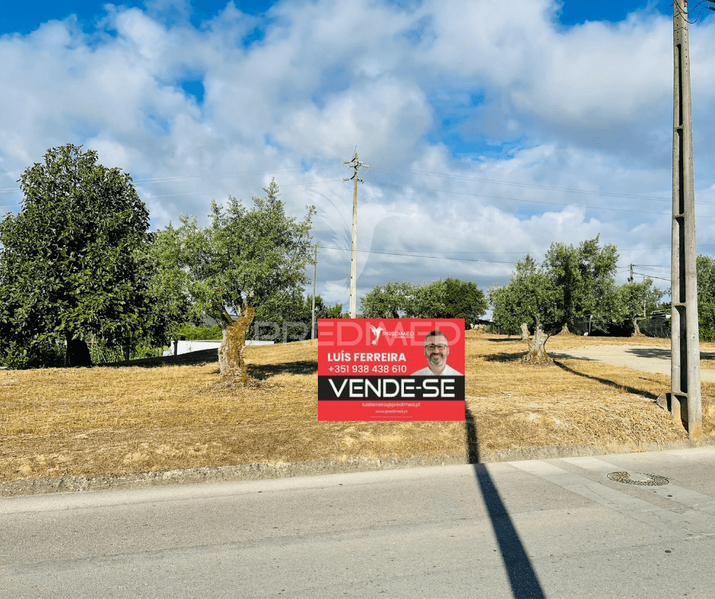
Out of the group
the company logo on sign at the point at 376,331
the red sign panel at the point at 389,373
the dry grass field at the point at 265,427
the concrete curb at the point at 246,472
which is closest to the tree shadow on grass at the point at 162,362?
the dry grass field at the point at 265,427

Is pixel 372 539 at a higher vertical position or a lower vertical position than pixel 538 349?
lower

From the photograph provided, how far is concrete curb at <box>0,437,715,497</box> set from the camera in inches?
244

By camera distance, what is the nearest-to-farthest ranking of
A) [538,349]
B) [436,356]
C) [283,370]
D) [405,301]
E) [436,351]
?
[436,356] → [436,351] → [283,370] → [538,349] → [405,301]

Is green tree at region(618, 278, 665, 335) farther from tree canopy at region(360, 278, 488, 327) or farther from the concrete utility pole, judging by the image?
the concrete utility pole

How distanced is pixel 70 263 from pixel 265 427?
1500 cm

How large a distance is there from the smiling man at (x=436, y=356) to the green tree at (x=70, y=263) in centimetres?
1117

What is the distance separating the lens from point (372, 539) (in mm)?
4773

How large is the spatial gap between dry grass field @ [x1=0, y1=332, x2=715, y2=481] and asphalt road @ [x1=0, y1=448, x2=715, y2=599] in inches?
27.4

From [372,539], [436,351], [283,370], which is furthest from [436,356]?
[283,370]

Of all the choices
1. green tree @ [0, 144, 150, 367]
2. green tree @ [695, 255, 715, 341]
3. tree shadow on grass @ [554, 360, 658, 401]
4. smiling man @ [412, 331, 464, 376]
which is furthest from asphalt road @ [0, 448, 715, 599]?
green tree @ [695, 255, 715, 341]

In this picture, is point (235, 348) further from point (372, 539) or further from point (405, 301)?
point (405, 301)

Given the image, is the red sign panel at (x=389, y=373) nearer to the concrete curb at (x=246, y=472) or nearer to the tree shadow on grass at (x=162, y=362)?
the concrete curb at (x=246, y=472)

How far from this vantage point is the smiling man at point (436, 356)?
1088 centimetres

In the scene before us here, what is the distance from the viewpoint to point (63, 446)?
7387 millimetres
